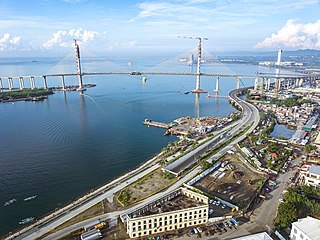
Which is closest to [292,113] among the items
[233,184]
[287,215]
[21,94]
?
[233,184]

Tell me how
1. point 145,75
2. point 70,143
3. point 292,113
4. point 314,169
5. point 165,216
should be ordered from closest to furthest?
1. point 165,216
2. point 314,169
3. point 70,143
4. point 292,113
5. point 145,75

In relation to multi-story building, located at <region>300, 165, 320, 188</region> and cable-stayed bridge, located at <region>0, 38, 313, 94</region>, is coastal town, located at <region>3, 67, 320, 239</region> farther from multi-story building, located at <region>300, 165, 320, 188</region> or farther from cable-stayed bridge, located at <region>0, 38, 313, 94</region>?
cable-stayed bridge, located at <region>0, 38, 313, 94</region>

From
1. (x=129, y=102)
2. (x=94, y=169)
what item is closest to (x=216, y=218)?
(x=94, y=169)

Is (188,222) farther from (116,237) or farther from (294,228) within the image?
(294,228)

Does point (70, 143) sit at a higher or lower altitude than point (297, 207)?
lower

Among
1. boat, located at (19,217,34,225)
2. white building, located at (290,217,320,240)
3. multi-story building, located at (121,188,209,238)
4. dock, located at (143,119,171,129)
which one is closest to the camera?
white building, located at (290,217,320,240)

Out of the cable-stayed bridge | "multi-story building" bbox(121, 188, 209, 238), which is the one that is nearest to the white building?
"multi-story building" bbox(121, 188, 209, 238)

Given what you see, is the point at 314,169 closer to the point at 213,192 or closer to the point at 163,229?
the point at 213,192
